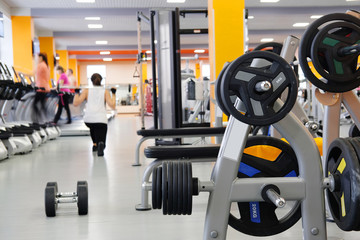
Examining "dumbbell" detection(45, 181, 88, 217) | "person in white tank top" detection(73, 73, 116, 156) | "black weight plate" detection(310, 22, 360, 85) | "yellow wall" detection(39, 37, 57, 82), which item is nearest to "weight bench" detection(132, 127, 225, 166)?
"dumbbell" detection(45, 181, 88, 217)

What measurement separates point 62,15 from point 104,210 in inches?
439

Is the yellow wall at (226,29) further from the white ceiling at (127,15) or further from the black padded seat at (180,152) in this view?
the white ceiling at (127,15)

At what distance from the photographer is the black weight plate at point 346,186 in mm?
1668

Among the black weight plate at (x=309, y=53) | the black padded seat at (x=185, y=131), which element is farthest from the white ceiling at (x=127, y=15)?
the black weight plate at (x=309, y=53)

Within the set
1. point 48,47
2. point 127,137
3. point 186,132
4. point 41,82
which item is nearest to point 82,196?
point 186,132

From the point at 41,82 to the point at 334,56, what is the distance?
748cm

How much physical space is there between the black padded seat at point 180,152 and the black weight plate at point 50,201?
0.64m

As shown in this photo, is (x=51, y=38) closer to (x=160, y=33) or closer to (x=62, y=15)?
(x=62, y=15)

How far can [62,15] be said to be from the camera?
13031 mm

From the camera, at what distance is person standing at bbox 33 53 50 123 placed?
8.38 m

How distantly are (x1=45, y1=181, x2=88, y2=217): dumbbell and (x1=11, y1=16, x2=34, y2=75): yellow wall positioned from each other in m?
10.3

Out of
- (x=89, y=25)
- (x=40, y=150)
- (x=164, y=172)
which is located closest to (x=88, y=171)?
(x=40, y=150)

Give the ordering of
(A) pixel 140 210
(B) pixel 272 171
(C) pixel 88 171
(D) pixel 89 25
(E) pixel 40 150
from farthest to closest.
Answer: (D) pixel 89 25 < (E) pixel 40 150 < (C) pixel 88 171 < (A) pixel 140 210 < (B) pixel 272 171

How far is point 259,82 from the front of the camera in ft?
5.47
